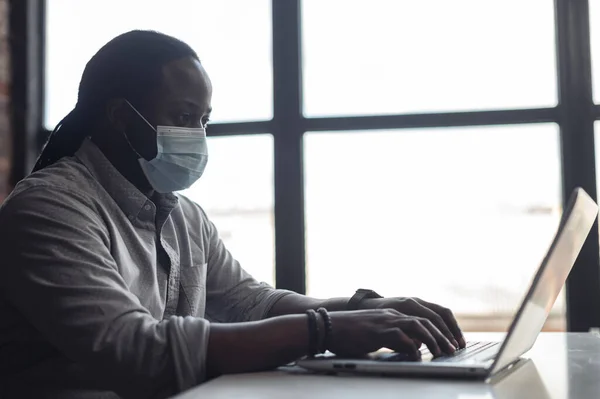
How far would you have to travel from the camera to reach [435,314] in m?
1.11

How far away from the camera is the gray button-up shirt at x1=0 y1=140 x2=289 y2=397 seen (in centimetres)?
98

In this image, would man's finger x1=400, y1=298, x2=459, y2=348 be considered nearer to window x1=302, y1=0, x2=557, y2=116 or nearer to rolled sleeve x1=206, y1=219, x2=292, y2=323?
rolled sleeve x1=206, y1=219, x2=292, y2=323

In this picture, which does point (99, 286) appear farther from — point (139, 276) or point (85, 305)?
point (139, 276)

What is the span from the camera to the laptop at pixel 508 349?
841 mm

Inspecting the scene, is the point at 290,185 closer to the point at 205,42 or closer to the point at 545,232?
the point at 205,42

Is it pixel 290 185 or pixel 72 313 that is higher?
pixel 290 185

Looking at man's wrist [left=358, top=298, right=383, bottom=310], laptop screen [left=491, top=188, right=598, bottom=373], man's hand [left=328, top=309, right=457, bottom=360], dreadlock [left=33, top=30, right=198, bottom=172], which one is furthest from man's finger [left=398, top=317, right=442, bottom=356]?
dreadlock [left=33, top=30, right=198, bottom=172]

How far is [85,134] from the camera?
4.63ft

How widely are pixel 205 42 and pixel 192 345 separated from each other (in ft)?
5.36

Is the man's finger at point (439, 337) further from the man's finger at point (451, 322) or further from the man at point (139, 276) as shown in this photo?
the man's finger at point (451, 322)

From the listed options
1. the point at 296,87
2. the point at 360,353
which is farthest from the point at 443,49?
the point at 360,353

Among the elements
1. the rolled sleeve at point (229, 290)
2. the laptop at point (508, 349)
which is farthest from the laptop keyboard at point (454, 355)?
the rolled sleeve at point (229, 290)

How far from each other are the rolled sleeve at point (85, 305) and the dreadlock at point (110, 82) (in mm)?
285

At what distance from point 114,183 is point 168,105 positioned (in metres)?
0.20
